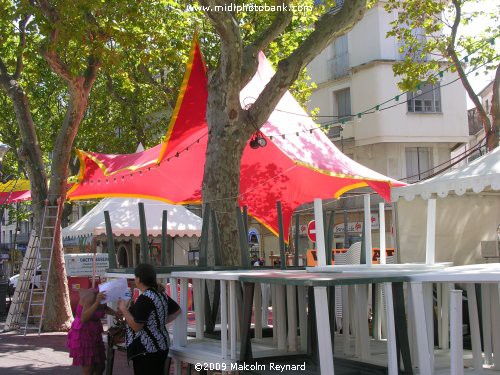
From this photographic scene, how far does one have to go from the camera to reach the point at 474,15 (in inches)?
667

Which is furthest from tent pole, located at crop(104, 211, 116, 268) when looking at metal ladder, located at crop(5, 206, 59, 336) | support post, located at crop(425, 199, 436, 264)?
metal ladder, located at crop(5, 206, 59, 336)

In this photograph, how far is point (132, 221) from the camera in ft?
62.1

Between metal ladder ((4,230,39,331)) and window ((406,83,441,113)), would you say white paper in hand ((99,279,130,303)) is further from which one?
window ((406,83,441,113))

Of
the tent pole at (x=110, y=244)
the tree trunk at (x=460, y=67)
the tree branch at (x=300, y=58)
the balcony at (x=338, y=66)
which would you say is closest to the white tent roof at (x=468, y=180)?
the tree branch at (x=300, y=58)

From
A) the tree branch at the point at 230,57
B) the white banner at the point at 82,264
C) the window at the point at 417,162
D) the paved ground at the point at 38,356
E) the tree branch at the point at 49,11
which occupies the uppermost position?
the tree branch at the point at 49,11

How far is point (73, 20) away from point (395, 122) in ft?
61.4

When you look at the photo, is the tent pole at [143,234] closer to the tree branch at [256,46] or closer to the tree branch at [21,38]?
the tree branch at [256,46]

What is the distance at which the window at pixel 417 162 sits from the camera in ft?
95.8

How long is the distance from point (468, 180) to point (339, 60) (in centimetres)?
2389

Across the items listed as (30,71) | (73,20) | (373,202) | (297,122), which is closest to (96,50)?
(73,20)

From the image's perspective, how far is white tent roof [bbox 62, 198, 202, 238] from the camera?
18.8 m

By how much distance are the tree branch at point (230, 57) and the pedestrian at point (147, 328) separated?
4411 millimetres

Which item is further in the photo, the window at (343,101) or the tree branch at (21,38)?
the window at (343,101)

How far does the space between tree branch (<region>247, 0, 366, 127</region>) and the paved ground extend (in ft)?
13.7
